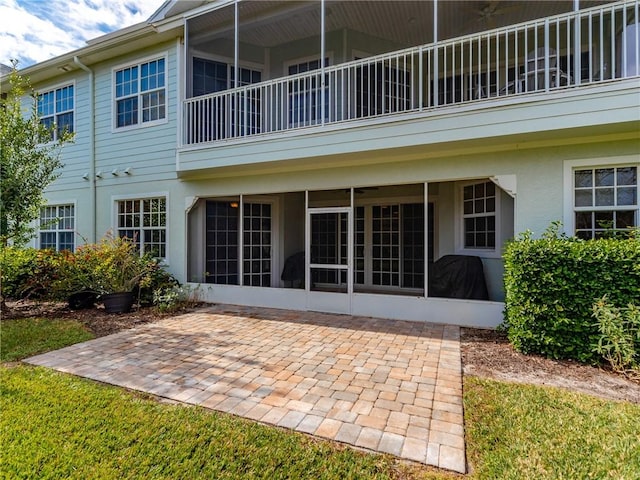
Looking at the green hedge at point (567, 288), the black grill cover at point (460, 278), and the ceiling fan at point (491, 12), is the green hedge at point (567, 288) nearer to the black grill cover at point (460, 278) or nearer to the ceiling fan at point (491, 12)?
the black grill cover at point (460, 278)

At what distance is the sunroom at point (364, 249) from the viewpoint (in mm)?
7148

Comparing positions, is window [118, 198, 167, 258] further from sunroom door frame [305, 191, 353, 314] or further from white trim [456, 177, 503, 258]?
white trim [456, 177, 503, 258]

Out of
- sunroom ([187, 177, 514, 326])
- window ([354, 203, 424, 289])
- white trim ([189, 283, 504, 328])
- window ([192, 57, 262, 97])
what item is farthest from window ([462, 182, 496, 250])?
window ([192, 57, 262, 97])

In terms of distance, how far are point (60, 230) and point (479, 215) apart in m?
12.4

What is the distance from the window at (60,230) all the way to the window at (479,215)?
11470 mm

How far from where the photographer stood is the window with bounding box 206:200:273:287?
9641mm

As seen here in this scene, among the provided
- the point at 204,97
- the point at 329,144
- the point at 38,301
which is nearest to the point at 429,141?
the point at 329,144

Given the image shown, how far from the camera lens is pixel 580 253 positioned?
4.61 meters

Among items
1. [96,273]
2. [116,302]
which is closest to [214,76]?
[96,273]

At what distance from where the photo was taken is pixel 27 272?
9.48m

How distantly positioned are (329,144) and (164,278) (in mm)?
5430

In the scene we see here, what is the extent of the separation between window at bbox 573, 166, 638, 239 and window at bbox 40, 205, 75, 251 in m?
13.1

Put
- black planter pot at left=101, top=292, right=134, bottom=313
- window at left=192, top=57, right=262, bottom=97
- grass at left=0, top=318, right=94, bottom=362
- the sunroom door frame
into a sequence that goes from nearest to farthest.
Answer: grass at left=0, top=318, right=94, bottom=362
the sunroom door frame
black planter pot at left=101, top=292, right=134, bottom=313
window at left=192, top=57, right=262, bottom=97

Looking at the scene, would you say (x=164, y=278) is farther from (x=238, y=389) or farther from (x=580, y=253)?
(x=580, y=253)
